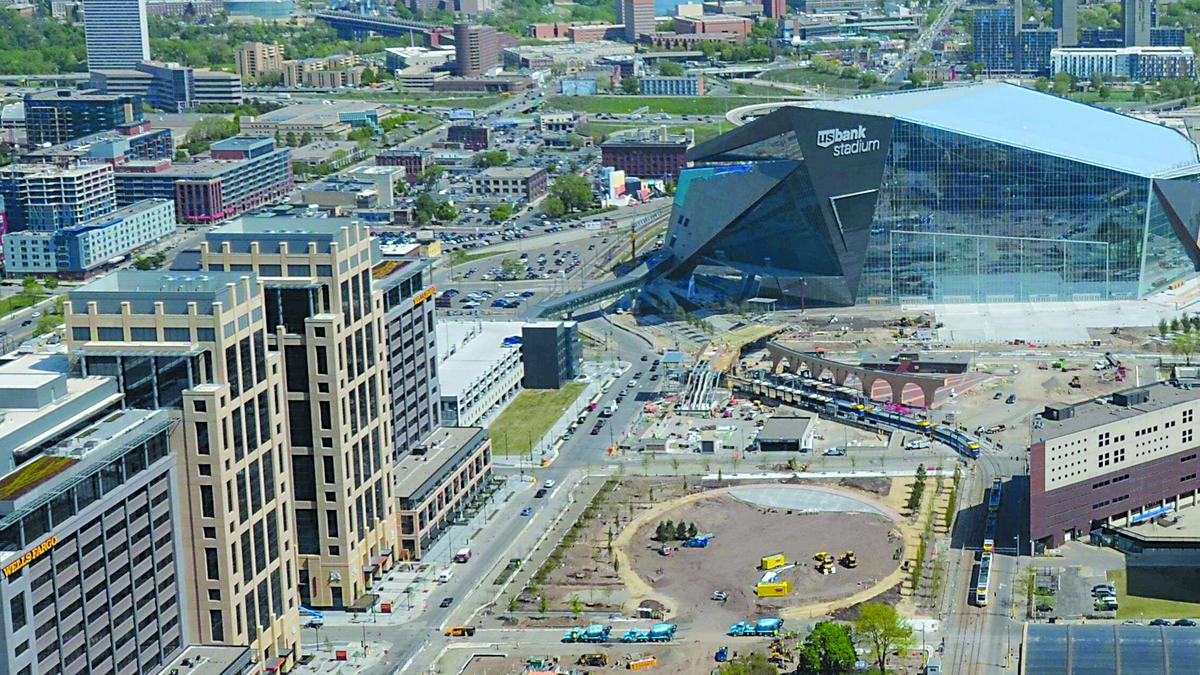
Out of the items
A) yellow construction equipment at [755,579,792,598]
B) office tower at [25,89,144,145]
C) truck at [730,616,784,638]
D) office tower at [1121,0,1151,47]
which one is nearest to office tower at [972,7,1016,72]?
office tower at [1121,0,1151,47]

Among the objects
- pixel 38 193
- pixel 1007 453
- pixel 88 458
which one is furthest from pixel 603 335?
pixel 88 458

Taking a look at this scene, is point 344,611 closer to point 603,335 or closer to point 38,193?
point 603,335

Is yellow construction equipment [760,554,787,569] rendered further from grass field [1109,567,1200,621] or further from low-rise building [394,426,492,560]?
low-rise building [394,426,492,560]

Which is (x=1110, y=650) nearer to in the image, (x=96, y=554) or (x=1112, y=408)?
(x=1112, y=408)

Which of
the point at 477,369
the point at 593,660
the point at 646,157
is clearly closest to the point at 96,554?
the point at 593,660

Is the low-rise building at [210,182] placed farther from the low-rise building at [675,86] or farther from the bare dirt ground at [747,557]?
the bare dirt ground at [747,557]

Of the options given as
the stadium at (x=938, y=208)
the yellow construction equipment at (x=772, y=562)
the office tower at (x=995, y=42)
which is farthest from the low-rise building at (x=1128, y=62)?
the yellow construction equipment at (x=772, y=562)
